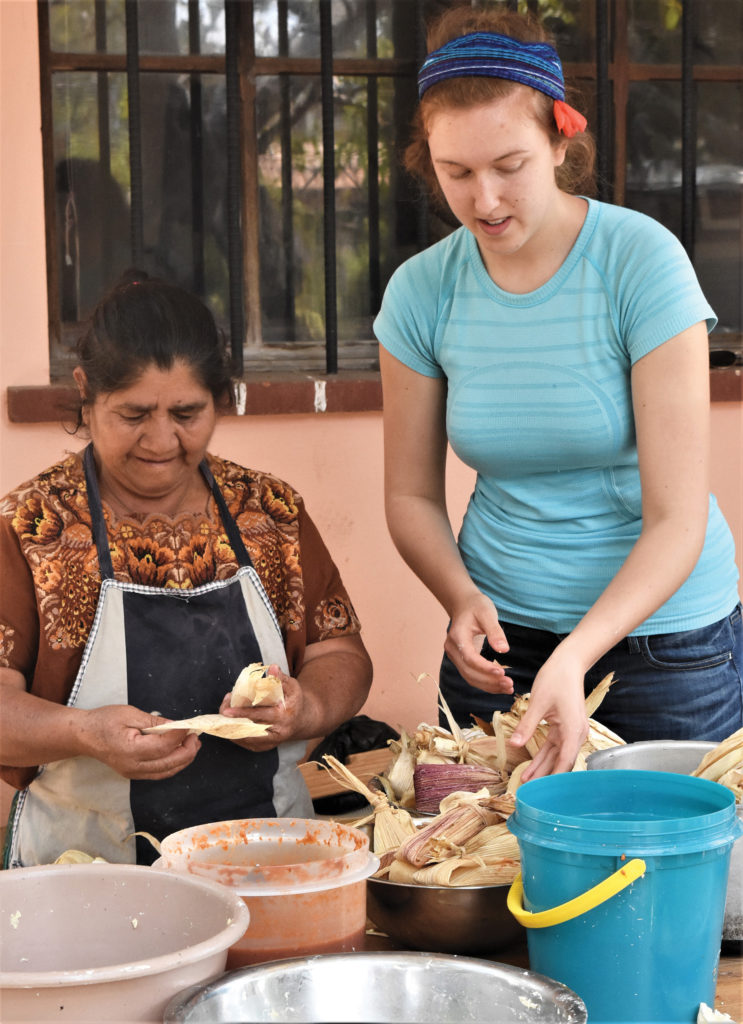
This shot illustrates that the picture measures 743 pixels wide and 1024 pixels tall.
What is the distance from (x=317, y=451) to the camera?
97.5 inches

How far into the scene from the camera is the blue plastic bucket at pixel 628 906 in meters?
0.93

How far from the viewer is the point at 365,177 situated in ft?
8.75

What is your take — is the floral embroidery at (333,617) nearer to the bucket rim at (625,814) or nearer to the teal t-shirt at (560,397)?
the teal t-shirt at (560,397)

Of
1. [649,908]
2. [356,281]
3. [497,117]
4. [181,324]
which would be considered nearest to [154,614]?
[181,324]

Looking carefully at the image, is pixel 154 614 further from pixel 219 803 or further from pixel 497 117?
pixel 497 117

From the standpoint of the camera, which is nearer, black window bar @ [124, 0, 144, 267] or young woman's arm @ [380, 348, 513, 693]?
young woman's arm @ [380, 348, 513, 693]

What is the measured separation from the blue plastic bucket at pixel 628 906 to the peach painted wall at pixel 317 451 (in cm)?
152

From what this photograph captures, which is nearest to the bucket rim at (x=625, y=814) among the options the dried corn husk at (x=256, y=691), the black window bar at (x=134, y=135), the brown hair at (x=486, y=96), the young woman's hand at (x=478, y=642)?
the young woman's hand at (x=478, y=642)

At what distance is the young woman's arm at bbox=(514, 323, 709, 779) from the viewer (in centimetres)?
140

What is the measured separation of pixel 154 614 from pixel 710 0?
2.08 meters

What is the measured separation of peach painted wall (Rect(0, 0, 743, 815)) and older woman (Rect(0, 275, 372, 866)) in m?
0.59

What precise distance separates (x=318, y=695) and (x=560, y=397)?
0.55m

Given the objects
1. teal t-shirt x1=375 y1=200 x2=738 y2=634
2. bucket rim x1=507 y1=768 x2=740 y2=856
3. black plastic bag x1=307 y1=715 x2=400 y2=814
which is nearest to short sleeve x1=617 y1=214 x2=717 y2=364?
teal t-shirt x1=375 y1=200 x2=738 y2=634

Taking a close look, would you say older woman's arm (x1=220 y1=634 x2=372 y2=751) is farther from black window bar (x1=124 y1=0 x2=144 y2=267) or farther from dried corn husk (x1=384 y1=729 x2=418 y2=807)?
black window bar (x1=124 y1=0 x2=144 y2=267)
